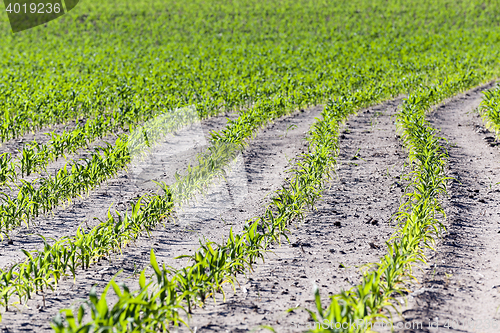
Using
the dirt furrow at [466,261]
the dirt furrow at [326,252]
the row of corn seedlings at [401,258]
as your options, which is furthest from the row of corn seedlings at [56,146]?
the dirt furrow at [466,261]

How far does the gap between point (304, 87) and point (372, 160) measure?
6.41 m

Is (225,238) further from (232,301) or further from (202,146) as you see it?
(202,146)

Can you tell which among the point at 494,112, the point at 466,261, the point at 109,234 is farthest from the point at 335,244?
the point at 494,112

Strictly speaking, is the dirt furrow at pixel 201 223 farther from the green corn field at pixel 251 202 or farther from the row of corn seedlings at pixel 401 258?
the row of corn seedlings at pixel 401 258

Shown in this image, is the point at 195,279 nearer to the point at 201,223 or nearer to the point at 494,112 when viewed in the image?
the point at 201,223

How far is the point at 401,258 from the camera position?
167 inches

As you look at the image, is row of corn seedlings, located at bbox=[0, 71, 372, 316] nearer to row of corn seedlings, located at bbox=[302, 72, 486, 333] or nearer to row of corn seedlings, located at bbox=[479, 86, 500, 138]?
row of corn seedlings, located at bbox=[302, 72, 486, 333]

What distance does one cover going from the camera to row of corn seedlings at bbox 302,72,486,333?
10.6 feet

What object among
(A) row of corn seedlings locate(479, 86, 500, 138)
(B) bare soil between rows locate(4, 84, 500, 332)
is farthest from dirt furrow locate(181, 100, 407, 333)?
(A) row of corn seedlings locate(479, 86, 500, 138)

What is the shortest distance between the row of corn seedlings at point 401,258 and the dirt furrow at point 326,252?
0.22 meters

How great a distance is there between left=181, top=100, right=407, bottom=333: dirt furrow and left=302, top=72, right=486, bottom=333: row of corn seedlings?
22 centimetres

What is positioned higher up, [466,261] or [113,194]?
[113,194]

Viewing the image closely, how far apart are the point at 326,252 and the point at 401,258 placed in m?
1.15

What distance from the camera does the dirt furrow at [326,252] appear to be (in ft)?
13.2
